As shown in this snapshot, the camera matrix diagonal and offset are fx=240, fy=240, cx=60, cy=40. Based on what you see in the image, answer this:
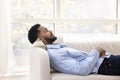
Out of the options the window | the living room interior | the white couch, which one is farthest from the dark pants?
the window

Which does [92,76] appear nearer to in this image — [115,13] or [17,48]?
[17,48]

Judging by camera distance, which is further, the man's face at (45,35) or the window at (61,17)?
the window at (61,17)

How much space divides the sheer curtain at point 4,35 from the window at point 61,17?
210 mm

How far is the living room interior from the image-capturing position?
3.08 m

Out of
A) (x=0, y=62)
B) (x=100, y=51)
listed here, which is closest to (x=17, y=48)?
(x=0, y=62)

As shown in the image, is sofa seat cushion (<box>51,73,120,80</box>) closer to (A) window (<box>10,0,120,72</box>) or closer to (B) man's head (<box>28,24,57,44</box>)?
(B) man's head (<box>28,24,57,44</box>)

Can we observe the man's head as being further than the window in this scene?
No

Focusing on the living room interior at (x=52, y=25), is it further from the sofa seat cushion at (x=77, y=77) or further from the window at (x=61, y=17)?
the sofa seat cushion at (x=77, y=77)

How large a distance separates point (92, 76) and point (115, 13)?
171 centimetres

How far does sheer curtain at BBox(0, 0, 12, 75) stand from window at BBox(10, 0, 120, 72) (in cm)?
21

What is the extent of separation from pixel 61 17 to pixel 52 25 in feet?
0.58

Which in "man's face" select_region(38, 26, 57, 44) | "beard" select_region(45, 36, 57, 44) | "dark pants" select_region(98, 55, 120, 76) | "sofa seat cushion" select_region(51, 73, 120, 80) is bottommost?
"sofa seat cushion" select_region(51, 73, 120, 80)

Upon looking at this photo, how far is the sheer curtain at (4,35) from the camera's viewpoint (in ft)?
10.1

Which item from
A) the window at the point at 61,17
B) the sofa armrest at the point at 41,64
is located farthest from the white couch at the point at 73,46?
the window at the point at 61,17
